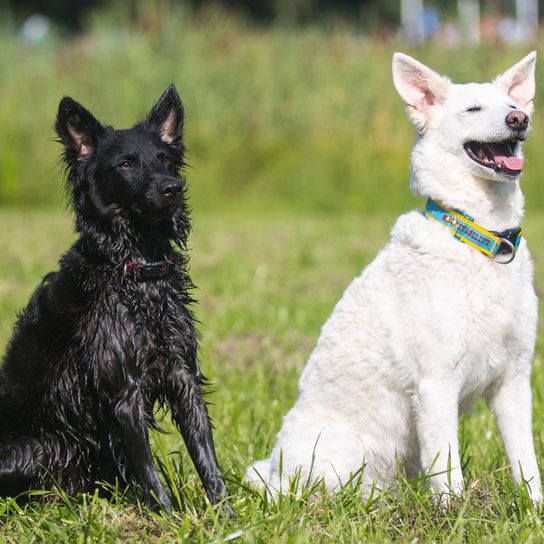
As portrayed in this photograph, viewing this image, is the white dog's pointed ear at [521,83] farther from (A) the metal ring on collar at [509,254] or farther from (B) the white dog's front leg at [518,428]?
(B) the white dog's front leg at [518,428]

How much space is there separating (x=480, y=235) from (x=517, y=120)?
1.49 feet

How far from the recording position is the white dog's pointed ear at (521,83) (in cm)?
373

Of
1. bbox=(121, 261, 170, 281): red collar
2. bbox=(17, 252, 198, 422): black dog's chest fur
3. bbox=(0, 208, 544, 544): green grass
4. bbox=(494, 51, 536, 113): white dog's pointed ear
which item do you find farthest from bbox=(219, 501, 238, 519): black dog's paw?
bbox=(494, 51, 536, 113): white dog's pointed ear

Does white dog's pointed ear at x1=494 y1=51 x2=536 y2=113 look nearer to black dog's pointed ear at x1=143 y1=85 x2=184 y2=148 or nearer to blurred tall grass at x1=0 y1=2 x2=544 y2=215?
black dog's pointed ear at x1=143 y1=85 x2=184 y2=148

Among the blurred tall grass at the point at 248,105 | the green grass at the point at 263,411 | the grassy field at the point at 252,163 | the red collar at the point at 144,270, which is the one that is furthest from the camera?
the blurred tall grass at the point at 248,105

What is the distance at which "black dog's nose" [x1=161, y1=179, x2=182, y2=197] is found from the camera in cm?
335

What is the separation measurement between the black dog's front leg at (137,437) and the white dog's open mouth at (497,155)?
62.4 inches

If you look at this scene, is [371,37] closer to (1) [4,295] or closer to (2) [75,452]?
(1) [4,295]

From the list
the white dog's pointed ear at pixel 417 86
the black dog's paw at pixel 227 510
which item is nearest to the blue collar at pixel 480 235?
the white dog's pointed ear at pixel 417 86

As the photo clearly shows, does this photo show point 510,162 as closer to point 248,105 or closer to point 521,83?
point 521,83

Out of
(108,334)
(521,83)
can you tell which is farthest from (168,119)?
(521,83)

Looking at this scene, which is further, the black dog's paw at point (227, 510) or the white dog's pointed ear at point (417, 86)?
the white dog's pointed ear at point (417, 86)

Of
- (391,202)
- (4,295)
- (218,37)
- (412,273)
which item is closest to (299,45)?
(218,37)

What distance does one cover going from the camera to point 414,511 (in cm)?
323
